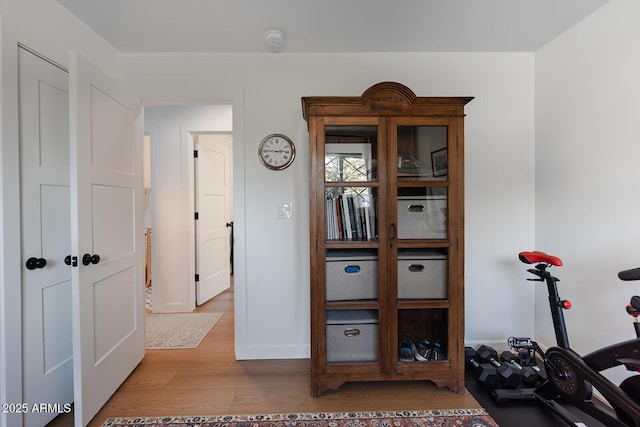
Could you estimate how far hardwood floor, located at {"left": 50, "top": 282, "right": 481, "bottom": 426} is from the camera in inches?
67.7

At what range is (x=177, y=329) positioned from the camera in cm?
282

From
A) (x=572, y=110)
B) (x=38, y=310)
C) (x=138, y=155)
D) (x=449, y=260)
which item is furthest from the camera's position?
(x=138, y=155)

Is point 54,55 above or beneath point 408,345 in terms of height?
above

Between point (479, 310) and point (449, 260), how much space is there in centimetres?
85

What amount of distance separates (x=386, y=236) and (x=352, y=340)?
2.27ft

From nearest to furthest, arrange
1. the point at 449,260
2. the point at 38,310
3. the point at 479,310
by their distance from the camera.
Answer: the point at 38,310
the point at 449,260
the point at 479,310

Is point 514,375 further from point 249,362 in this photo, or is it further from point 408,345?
point 249,362

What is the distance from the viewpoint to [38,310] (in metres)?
1.56

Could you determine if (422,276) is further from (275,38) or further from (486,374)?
(275,38)

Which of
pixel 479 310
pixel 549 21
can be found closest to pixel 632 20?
pixel 549 21

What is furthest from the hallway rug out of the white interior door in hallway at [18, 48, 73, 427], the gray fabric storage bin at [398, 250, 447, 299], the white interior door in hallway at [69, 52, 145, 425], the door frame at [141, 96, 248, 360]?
the gray fabric storage bin at [398, 250, 447, 299]

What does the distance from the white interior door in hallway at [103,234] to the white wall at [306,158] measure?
1.78 ft

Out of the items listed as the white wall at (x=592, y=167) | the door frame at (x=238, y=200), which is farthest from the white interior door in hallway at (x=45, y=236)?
the white wall at (x=592, y=167)

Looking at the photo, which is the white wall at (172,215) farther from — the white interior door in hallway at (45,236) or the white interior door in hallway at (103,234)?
the white interior door in hallway at (45,236)
